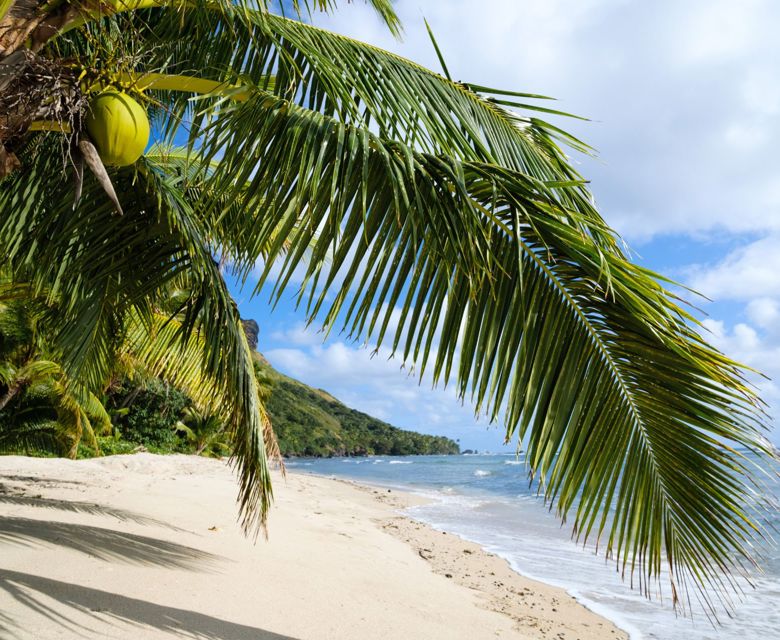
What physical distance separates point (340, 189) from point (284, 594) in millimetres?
3607

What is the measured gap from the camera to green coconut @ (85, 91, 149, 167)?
204cm

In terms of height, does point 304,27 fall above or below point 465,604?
above

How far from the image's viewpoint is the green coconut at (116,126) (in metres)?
2.04

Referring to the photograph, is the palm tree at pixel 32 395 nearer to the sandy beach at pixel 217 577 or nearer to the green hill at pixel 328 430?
the sandy beach at pixel 217 577

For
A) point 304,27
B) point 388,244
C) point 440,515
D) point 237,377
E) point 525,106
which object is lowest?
point 440,515

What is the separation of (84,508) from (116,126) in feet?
19.4

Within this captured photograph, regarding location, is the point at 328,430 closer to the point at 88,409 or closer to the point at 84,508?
the point at 88,409

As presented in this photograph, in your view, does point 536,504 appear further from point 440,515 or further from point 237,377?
point 237,377

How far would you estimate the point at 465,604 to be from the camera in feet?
20.5

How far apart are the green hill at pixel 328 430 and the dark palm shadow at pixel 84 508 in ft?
171

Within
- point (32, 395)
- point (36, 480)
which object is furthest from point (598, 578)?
point (32, 395)

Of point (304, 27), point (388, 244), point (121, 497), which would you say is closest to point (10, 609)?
point (388, 244)

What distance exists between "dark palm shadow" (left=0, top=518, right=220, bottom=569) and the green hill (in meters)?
53.7

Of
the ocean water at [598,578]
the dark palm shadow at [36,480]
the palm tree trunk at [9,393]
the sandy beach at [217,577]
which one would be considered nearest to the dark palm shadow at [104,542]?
the sandy beach at [217,577]
